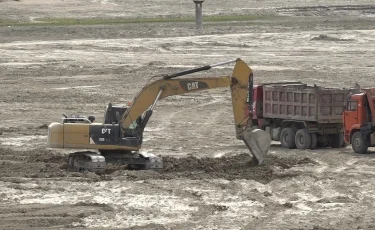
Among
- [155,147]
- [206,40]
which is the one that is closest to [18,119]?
[155,147]

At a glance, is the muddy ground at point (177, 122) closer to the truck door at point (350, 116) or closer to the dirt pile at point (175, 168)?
the dirt pile at point (175, 168)

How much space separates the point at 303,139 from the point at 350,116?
1.69 m

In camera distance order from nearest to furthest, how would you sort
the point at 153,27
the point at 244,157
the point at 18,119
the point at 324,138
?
1. the point at 244,157
2. the point at 324,138
3. the point at 18,119
4. the point at 153,27

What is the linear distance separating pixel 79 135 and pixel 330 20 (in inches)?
2088

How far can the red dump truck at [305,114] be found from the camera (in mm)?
29219

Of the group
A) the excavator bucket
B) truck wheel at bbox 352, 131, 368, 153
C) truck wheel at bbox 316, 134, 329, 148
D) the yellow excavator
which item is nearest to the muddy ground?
truck wheel at bbox 352, 131, 368, 153

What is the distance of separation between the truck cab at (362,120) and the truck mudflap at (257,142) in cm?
334

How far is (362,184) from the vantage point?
2330 cm

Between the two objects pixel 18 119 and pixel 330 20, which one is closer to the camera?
pixel 18 119

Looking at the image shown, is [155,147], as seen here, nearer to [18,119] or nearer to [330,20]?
[18,119]

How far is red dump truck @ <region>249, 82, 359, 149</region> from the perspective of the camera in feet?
A: 95.9

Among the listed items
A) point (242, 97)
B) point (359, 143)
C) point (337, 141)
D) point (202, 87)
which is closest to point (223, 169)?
point (242, 97)

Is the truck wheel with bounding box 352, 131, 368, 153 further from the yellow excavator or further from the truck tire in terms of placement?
the yellow excavator

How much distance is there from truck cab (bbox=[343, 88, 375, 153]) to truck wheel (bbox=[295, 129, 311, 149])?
140 cm
